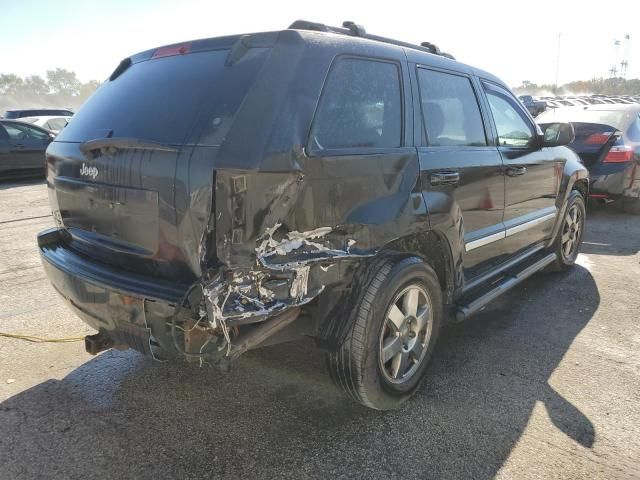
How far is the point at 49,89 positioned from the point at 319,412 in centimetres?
11515

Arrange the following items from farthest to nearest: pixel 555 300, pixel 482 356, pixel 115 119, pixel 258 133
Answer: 1. pixel 555 300
2. pixel 482 356
3. pixel 115 119
4. pixel 258 133

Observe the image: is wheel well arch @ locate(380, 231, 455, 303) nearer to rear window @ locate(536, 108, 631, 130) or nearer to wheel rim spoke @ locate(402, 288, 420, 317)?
wheel rim spoke @ locate(402, 288, 420, 317)

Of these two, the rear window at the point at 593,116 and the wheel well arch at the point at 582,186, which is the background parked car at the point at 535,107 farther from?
the wheel well arch at the point at 582,186

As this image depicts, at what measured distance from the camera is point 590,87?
274ft

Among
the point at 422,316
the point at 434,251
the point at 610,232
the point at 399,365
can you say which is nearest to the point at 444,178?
the point at 434,251

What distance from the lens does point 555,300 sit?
14.9 ft

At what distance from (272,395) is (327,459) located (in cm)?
66

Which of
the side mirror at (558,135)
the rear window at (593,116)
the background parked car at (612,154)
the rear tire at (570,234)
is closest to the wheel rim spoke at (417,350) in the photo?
the side mirror at (558,135)

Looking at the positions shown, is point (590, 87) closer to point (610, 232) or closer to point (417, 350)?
point (610, 232)

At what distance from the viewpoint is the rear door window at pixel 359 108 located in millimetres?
2330

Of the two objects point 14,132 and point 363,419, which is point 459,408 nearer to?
point 363,419

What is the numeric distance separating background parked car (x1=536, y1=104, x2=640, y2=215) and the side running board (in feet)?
11.3

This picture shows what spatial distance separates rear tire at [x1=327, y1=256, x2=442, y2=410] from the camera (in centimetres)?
250

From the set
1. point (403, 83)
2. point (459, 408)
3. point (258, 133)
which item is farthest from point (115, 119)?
point (459, 408)
